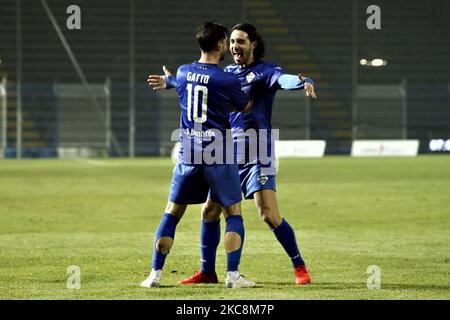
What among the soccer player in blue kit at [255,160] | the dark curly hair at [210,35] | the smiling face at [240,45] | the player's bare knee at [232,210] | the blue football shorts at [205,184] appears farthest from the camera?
the soccer player in blue kit at [255,160]

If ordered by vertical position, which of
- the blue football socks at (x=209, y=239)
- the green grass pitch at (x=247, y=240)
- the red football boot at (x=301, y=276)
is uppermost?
the blue football socks at (x=209, y=239)

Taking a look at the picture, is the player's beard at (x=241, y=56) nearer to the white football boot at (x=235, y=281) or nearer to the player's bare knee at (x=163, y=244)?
the player's bare knee at (x=163, y=244)

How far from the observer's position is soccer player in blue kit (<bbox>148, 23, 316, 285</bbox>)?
8680 millimetres

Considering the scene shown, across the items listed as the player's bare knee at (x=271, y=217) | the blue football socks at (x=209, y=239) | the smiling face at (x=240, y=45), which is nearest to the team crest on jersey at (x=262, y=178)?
the player's bare knee at (x=271, y=217)

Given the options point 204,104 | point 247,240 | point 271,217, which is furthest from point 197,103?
point 247,240

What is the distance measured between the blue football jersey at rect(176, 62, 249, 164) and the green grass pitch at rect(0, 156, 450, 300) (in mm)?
1142

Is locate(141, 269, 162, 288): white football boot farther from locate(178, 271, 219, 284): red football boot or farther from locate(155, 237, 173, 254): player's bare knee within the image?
locate(178, 271, 219, 284): red football boot

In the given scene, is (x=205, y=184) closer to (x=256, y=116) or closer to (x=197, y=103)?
(x=197, y=103)

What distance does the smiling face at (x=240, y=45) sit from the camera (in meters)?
8.56

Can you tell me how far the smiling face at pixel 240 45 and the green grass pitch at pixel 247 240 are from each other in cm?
189

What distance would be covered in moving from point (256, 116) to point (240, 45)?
2.04ft

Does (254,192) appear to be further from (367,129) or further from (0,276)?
(367,129)

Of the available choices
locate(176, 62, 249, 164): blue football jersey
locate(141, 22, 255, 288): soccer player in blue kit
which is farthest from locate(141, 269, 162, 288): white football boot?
locate(176, 62, 249, 164): blue football jersey

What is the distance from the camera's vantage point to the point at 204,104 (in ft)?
26.9
